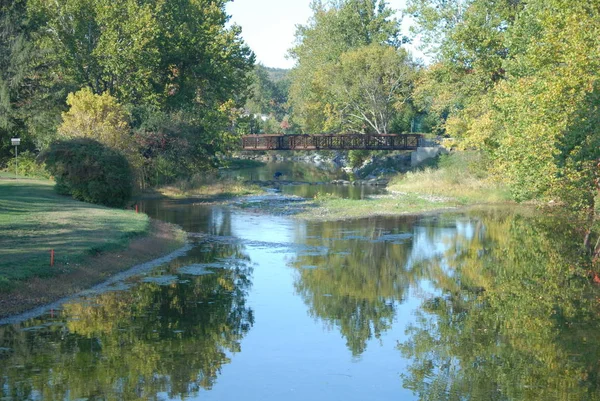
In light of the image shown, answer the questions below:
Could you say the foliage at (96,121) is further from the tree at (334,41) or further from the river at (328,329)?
the tree at (334,41)

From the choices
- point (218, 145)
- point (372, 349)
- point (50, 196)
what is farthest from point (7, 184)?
point (372, 349)

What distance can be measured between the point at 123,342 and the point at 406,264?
16.2m

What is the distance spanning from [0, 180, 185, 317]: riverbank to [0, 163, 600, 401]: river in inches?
48.7

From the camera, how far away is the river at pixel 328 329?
1719cm

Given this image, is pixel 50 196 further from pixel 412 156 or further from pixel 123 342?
pixel 412 156

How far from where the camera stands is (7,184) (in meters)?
49.6

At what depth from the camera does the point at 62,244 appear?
2948cm

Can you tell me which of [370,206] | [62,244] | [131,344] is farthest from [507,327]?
[370,206]

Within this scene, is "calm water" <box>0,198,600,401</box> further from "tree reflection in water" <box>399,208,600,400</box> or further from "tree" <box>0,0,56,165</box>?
"tree" <box>0,0,56,165</box>

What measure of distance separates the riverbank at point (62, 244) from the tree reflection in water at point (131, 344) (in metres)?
1.51

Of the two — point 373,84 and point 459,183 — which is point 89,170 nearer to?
point 459,183

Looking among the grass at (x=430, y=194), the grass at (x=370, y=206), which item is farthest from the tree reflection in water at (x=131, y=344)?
the grass at (x=430, y=194)

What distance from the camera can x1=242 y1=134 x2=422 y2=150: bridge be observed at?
79.9m

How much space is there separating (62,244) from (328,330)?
1277cm
